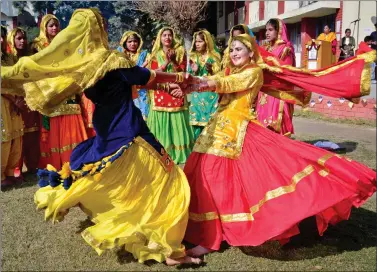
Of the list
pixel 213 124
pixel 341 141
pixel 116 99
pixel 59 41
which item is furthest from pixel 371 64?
pixel 341 141

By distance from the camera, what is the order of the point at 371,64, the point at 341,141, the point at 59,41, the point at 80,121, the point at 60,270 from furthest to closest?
the point at 341,141 < the point at 80,121 < the point at 371,64 < the point at 60,270 < the point at 59,41

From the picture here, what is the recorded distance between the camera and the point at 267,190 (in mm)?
3150

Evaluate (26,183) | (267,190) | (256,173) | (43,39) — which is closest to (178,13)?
(43,39)

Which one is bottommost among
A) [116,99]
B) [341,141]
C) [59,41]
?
[341,141]

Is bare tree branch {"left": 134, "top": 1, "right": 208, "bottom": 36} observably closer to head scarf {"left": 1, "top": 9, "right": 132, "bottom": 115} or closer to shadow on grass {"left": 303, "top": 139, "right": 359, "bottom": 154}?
shadow on grass {"left": 303, "top": 139, "right": 359, "bottom": 154}

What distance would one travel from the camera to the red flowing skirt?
2.97 m

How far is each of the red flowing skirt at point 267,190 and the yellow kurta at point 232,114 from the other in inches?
2.5

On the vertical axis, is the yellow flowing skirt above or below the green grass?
above

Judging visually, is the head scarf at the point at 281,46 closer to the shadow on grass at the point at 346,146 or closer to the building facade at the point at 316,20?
the shadow on grass at the point at 346,146

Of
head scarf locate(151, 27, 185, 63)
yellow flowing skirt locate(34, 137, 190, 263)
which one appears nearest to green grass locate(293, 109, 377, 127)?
head scarf locate(151, 27, 185, 63)

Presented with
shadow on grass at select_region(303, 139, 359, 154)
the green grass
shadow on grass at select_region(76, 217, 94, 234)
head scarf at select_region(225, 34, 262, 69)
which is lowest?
the green grass

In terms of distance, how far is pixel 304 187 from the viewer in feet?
9.95

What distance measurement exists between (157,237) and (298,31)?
62.7 ft

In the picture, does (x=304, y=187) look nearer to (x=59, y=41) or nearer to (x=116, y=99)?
(x=116, y=99)
